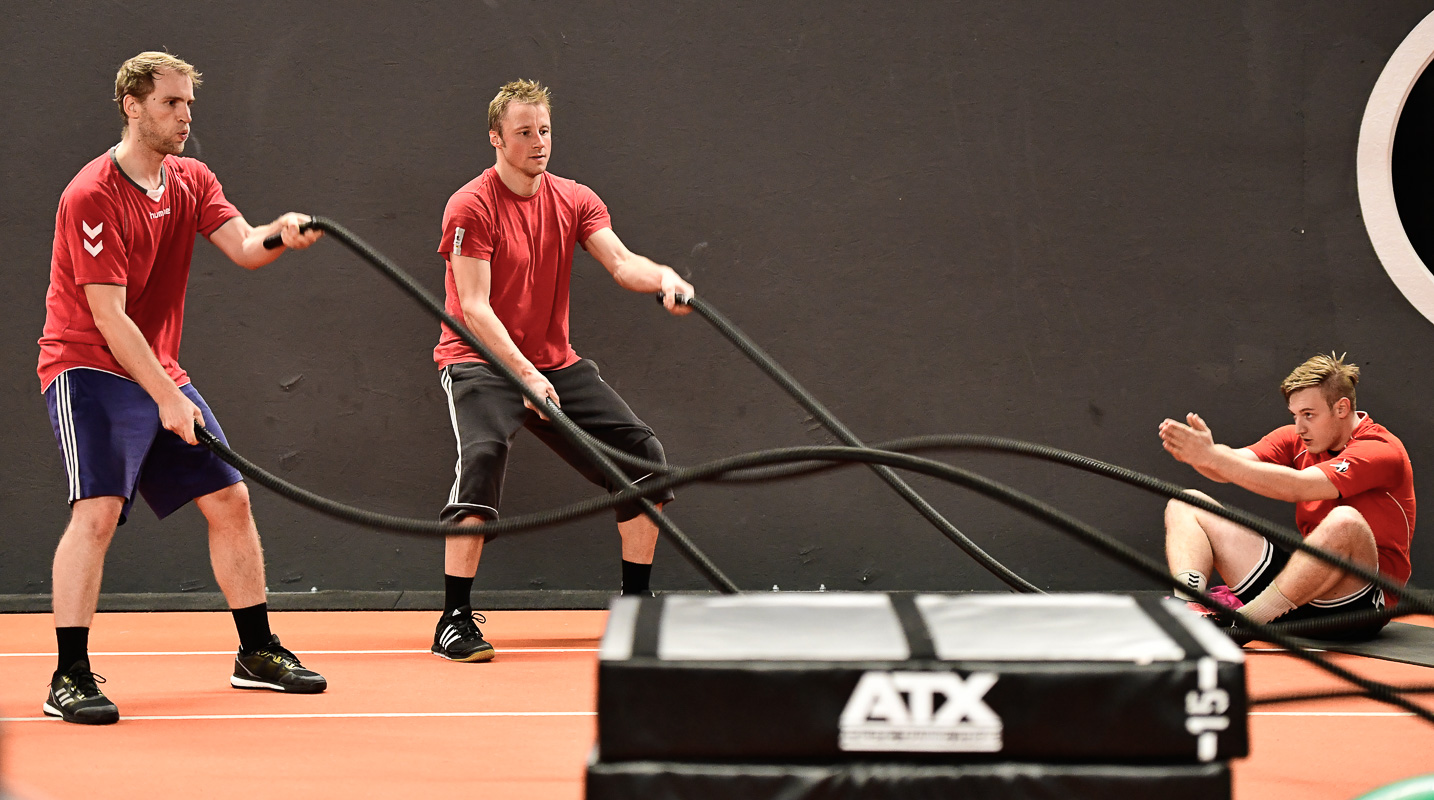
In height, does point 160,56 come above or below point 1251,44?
below

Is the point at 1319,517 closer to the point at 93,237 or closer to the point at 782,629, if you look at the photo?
the point at 782,629

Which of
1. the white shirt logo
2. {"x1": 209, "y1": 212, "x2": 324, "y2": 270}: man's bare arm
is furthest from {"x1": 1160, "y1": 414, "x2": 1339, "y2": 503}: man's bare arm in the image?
{"x1": 209, "y1": 212, "x2": 324, "y2": 270}: man's bare arm

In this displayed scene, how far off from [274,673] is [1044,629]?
2081mm

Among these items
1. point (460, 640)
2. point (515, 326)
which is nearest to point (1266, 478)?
point (515, 326)

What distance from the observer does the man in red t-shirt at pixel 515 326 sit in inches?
125

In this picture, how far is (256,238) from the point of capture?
2742mm

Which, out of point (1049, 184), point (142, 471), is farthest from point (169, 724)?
point (1049, 184)

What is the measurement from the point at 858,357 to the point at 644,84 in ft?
4.01

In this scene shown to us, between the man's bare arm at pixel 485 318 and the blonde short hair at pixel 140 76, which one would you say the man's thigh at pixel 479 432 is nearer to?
the man's bare arm at pixel 485 318

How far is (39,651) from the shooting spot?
3.27 meters

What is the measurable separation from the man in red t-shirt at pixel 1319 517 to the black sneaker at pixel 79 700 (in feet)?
8.77

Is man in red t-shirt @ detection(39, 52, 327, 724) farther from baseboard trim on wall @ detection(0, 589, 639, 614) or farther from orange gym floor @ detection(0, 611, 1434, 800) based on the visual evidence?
baseboard trim on wall @ detection(0, 589, 639, 614)

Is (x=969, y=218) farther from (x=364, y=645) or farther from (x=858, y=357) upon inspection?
(x=364, y=645)

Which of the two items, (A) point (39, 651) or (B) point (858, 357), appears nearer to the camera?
(A) point (39, 651)
